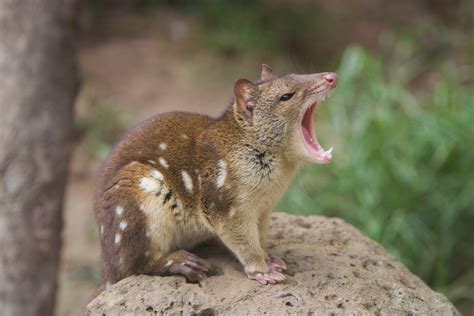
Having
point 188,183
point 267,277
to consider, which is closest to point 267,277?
point 267,277

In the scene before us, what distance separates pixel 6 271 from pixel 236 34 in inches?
258

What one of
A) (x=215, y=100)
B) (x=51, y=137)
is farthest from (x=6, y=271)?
(x=215, y=100)

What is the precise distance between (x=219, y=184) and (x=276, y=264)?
1.69 feet

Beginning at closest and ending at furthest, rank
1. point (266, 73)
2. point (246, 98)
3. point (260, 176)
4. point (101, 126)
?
point (260, 176)
point (246, 98)
point (266, 73)
point (101, 126)

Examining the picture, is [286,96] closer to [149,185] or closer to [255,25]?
[149,185]

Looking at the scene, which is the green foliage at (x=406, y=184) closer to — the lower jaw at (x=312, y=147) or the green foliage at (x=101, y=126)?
the lower jaw at (x=312, y=147)

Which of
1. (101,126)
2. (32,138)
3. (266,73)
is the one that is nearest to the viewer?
(266,73)

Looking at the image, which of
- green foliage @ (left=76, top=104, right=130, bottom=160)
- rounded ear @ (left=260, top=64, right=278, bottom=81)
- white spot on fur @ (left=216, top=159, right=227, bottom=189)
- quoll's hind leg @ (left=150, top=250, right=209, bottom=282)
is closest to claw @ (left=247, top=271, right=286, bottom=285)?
quoll's hind leg @ (left=150, top=250, right=209, bottom=282)

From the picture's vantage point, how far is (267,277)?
157 inches

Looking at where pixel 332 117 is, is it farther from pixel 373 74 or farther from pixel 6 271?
pixel 6 271

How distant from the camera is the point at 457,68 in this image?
35.1 ft

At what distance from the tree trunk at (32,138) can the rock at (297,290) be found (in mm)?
1895

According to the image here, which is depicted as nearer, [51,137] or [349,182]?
[51,137]

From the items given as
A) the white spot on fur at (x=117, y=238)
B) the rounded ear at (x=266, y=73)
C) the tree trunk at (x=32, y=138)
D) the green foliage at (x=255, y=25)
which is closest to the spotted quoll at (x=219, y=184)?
the white spot on fur at (x=117, y=238)
